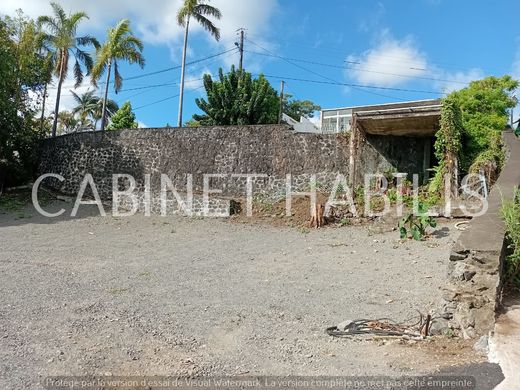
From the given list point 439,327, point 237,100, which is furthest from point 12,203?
point 439,327

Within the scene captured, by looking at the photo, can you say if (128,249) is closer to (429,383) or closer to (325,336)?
(325,336)

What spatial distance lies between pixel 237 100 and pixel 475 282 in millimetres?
15920

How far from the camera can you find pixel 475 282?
12.7ft

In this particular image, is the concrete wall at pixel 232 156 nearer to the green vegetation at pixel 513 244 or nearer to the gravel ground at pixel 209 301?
the gravel ground at pixel 209 301

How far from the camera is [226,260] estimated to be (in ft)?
27.0

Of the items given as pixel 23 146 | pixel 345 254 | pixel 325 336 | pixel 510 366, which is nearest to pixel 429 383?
pixel 510 366

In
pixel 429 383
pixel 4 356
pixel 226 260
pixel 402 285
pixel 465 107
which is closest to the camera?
pixel 429 383

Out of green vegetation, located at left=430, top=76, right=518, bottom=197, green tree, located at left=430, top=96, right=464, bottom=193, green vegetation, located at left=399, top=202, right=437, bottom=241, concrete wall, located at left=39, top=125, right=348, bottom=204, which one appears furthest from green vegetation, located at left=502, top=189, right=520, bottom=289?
concrete wall, located at left=39, top=125, right=348, bottom=204

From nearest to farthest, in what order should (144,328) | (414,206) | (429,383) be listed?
(429,383), (144,328), (414,206)

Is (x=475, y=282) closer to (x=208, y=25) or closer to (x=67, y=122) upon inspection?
(x=208, y=25)

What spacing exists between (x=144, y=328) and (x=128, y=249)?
5.23 meters

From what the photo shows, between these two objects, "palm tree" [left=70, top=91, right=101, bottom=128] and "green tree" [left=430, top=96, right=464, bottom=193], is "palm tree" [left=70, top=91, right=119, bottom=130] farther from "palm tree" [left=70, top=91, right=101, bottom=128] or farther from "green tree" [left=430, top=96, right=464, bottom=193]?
"green tree" [left=430, top=96, right=464, bottom=193]

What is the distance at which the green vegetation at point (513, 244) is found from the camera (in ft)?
14.0

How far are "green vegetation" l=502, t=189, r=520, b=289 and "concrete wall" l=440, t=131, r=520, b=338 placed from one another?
0.12 meters
